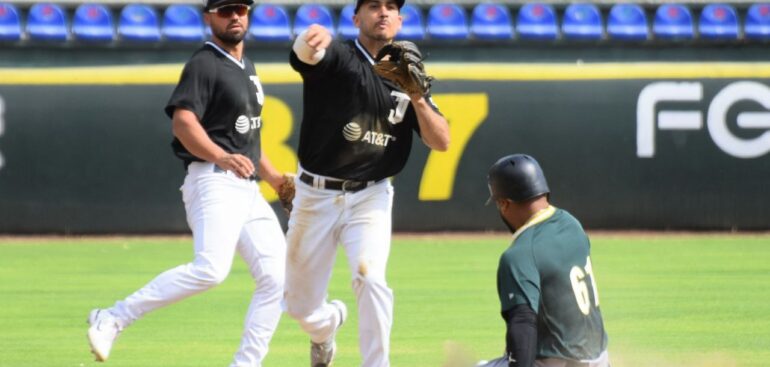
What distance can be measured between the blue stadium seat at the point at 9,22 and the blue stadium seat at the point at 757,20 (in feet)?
25.0

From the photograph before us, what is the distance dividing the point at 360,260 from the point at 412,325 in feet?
8.24

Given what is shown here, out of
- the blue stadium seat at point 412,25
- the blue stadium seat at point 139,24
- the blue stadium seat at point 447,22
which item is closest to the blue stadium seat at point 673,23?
the blue stadium seat at point 447,22

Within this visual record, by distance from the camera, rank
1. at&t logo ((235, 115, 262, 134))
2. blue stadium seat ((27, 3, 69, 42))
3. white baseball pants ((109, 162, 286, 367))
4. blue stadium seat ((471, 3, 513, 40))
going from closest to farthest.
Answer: white baseball pants ((109, 162, 286, 367)), at&t logo ((235, 115, 262, 134)), blue stadium seat ((27, 3, 69, 42)), blue stadium seat ((471, 3, 513, 40))

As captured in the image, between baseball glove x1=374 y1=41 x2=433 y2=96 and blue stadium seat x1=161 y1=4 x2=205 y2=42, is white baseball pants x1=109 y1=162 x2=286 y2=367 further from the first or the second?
blue stadium seat x1=161 y1=4 x2=205 y2=42

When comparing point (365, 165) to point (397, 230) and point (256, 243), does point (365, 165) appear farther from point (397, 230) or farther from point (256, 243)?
point (397, 230)

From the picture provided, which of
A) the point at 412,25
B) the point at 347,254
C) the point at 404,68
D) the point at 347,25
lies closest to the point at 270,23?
the point at 347,25

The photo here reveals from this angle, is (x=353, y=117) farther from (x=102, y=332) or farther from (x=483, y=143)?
(x=483, y=143)

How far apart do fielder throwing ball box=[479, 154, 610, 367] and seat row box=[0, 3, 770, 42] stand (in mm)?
10034

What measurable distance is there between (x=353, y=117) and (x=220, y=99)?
784mm

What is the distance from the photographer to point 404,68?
6.52 meters

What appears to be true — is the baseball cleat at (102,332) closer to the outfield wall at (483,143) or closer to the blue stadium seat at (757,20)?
the outfield wall at (483,143)

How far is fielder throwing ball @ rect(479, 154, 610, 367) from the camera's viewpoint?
4.89 m

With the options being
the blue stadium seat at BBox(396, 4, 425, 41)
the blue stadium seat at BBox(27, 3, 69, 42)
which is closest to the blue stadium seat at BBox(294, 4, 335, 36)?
the blue stadium seat at BBox(396, 4, 425, 41)

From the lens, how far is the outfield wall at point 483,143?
1452 centimetres
